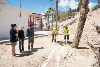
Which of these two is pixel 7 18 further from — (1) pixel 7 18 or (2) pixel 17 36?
(2) pixel 17 36

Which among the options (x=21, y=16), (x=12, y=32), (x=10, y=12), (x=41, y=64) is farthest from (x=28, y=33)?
(x=21, y=16)

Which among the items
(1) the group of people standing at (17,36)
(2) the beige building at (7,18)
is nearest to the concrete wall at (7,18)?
(2) the beige building at (7,18)

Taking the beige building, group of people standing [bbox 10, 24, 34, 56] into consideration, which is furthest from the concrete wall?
group of people standing [bbox 10, 24, 34, 56]

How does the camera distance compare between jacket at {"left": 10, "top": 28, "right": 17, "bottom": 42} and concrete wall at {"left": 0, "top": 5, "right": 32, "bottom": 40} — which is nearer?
jacket at {"left": 10, "top": 28, "right": 17, "bottom": 42}

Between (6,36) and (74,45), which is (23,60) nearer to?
(74,45)

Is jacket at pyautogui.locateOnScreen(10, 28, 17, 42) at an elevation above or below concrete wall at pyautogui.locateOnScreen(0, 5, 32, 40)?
below

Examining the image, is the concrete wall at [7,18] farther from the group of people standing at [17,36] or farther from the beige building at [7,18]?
the group of people standing at [17,36]

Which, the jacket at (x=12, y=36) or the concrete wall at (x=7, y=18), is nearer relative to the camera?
the jacket at (x=12, y=36)

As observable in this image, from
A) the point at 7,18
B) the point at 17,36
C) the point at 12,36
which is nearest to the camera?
the point at 12,36

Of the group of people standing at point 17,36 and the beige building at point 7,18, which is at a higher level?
the beige building at point 7,18

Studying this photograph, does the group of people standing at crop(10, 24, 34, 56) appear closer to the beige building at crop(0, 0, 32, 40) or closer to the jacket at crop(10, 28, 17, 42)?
the jacket at crop(10, 28, 17, 42)

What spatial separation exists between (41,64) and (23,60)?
1210 millimetres

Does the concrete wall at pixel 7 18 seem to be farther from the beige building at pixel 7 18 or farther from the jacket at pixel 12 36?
the jacket at pixel 12 36

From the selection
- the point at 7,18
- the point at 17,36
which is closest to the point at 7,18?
the point at 7,18
